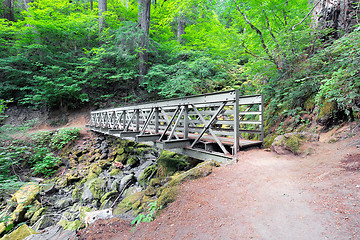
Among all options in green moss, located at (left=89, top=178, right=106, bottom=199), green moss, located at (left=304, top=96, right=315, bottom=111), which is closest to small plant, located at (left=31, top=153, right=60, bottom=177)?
green moss, located at (left=89, top=178, right=106, bottom=199)

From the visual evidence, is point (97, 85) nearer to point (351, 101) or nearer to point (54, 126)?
point (54, 126)

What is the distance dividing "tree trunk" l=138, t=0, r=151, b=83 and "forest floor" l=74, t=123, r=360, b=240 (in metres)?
12.5

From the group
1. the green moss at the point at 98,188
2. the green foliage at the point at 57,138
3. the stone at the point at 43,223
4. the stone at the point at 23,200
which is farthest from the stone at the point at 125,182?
the green foliage at the point at 57,138

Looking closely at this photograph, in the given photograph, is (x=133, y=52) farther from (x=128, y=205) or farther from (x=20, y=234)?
(x=20, y=234)

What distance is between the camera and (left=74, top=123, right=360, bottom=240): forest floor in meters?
1.93

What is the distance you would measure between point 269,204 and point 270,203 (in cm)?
3

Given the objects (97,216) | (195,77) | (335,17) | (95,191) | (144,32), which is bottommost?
(95,191)

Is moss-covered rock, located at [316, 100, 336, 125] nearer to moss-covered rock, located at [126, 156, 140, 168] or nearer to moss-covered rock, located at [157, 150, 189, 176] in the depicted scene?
moss-covered rock, located at [157, 150, 189, 176]

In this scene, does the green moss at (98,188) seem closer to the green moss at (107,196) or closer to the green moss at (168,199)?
the green moss at (107,196)

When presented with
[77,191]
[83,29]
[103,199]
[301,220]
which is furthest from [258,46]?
[83,29]

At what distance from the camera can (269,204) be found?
2414 mm

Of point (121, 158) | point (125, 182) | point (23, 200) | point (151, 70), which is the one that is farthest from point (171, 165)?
point (151, 70)

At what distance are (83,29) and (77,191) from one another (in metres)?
13.4

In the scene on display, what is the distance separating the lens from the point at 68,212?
6535 millimetres
